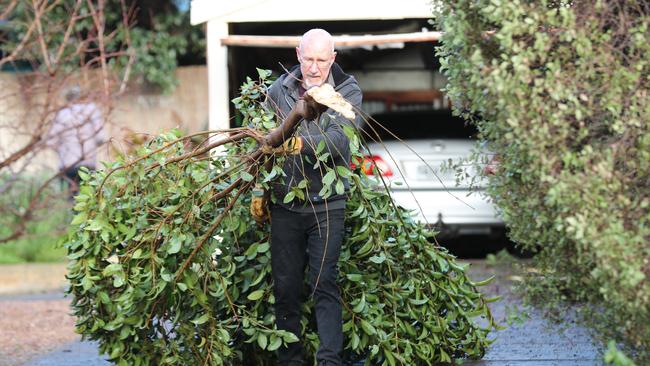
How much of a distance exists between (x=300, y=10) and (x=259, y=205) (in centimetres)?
587


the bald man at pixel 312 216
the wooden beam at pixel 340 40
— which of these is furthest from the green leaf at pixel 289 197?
the wooden beam at pixel 340 40

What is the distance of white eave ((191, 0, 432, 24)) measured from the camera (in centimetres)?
1128

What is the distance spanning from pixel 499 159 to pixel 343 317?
5.09ft

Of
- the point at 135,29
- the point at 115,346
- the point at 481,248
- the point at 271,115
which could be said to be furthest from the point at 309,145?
the point at 135,29

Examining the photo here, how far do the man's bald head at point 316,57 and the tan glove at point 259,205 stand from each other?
58 centimetres

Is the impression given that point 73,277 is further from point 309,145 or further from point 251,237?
point 309,145

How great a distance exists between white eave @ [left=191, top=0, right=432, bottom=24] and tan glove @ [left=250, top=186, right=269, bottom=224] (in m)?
5.77

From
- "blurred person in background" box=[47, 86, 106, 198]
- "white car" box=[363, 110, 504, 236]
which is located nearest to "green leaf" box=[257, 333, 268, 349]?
"blurred person in background" box=[47, 86, 106, 198]

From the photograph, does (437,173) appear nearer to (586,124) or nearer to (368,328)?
(368,328)

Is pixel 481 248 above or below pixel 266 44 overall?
below

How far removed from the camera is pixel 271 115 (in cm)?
554

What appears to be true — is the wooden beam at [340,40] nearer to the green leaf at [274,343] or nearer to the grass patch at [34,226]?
the grass patch at [34,226]

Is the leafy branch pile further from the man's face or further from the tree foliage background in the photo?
the tree foliage background

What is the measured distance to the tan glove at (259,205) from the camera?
5.58m
